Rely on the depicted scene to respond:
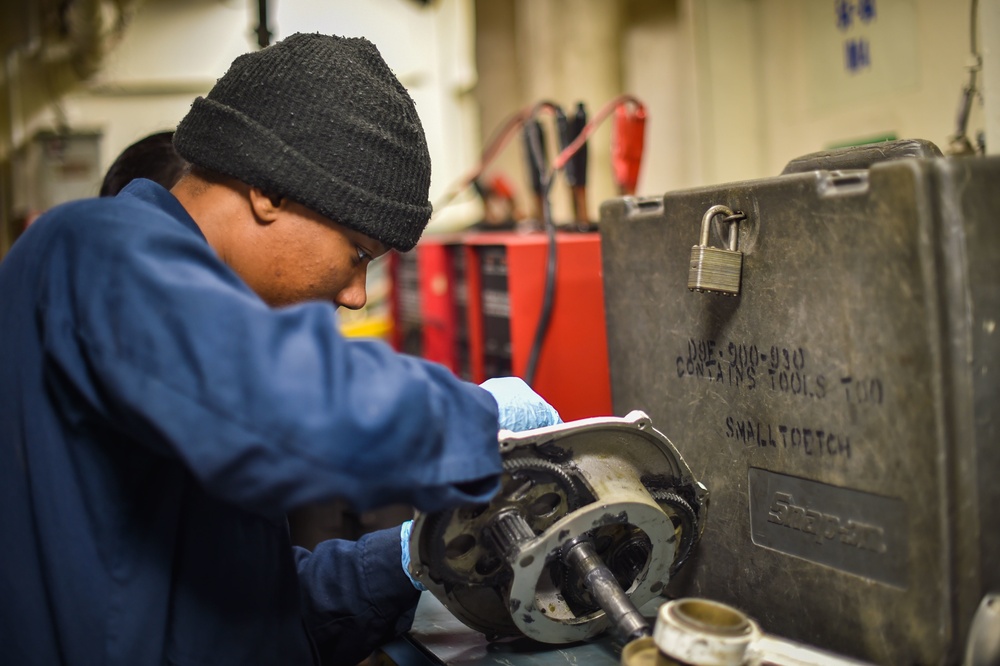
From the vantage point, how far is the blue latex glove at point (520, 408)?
2.97 ft

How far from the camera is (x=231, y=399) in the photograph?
2.08 ft

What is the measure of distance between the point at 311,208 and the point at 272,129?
0.31 feet

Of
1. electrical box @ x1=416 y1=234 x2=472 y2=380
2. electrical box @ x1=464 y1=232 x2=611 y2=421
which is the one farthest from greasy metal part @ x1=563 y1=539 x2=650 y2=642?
electrical box @ x1=416 y1=234 x2=472 y2=380

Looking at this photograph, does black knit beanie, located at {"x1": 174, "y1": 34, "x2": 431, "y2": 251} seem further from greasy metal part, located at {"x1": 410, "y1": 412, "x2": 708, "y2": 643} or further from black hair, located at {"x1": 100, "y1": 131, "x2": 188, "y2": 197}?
black hair, located at {"x1": 100, "y1": 131, "x2": 188, "y2": 197}

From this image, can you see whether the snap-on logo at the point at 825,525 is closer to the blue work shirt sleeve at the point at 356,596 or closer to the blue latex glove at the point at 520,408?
the blue latex glove at the point at 520,408

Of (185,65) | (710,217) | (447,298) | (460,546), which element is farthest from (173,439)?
(185,65)

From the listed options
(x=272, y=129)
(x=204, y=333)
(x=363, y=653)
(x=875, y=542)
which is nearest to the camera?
(x=204, y=333)

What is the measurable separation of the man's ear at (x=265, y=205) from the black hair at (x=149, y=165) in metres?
0.75

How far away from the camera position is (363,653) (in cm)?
109

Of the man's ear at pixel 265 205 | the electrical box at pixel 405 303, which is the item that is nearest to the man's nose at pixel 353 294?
the man's ear at pixel 265 205

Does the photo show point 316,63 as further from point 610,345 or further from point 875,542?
point 875,542

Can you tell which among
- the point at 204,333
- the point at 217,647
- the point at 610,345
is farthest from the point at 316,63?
the point at 217,647

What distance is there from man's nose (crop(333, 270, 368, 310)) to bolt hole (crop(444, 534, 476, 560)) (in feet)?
1.10

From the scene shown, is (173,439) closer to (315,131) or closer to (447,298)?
(315,131)
